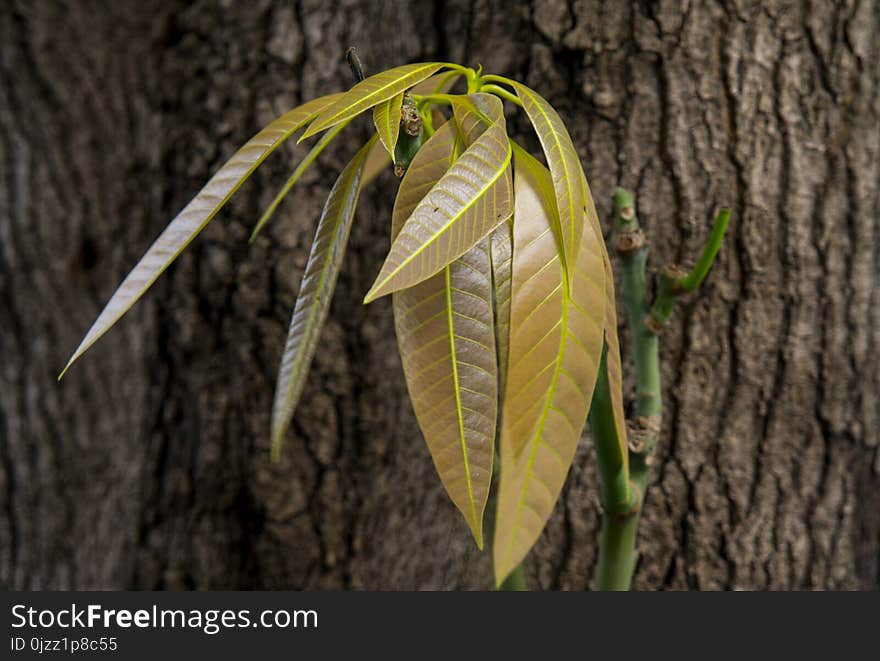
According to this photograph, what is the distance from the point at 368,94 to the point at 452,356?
137 millimetres

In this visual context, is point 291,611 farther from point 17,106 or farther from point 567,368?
point 17,106

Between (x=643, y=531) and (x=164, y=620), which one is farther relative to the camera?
(x=643, y=531)

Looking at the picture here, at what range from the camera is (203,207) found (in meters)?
0.35

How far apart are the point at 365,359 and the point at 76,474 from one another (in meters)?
0.47

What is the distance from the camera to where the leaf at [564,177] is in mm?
320

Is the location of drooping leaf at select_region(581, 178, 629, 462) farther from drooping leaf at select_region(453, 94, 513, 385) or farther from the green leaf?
the green leaf

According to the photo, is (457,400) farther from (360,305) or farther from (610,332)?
(360,305)

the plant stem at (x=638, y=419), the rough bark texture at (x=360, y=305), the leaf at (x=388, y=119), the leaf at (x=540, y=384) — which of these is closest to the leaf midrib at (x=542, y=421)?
the leaf at (x=540, y=384)

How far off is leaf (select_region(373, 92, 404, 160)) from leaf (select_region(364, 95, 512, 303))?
4cm

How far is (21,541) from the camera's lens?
982mm

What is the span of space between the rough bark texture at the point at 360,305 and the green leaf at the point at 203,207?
1.49ft

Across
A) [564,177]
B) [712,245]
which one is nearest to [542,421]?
[564,177]

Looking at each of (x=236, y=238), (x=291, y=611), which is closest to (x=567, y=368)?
(x=291, y=611)

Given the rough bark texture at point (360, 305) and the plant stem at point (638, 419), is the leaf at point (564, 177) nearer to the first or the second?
the plant stem at point (638, 419)
